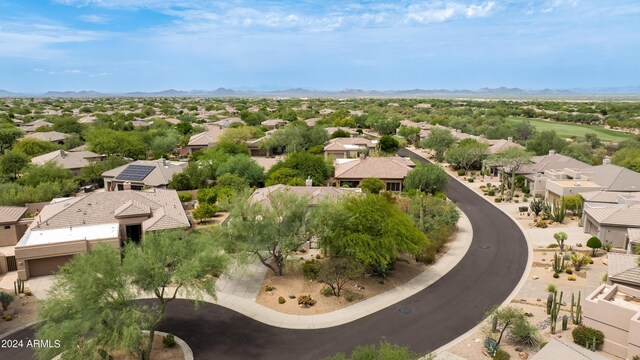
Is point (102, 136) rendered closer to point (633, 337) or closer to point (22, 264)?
point (22, 264)

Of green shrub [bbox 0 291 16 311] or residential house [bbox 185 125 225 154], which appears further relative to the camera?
residential house [bbox 185 125 225 154]

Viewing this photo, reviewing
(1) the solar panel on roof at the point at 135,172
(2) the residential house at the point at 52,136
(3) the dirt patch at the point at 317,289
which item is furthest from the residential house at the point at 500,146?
(2) the residential house at the point at 52,136

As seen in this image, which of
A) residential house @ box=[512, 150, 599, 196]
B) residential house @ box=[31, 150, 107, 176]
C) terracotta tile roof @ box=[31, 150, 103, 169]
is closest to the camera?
residential house @ box=[512, 150, 599, 196]

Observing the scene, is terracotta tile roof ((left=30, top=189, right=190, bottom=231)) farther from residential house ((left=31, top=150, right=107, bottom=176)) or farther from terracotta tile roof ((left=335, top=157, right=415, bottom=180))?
terracotta tile roof ((left=335, top=157, right=415, bottom=180))

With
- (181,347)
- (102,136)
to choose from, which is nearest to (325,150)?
(102,136)

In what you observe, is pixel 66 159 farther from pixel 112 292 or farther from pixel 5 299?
pixel 112 292

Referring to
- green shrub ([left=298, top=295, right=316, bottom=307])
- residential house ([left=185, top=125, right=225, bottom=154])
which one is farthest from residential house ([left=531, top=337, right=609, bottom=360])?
residential house ([left=185, top=125, right=225, bottom=154])

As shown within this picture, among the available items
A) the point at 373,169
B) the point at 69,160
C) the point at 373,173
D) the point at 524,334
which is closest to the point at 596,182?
the point at 373,173
